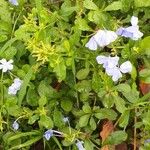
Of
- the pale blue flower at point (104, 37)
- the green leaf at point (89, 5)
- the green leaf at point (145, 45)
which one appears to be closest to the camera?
the pale blue flower at point (104, 37)

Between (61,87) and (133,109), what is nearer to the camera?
(133,109)

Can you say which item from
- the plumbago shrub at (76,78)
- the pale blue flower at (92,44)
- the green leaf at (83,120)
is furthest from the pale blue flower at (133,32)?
the green leaf at (83,120)

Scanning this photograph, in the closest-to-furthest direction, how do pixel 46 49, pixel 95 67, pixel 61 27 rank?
pixel 46 49, pixel 95 67, pixel 61 27

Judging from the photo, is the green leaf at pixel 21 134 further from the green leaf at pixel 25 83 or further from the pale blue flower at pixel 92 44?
the pale blue flower at pixel 92 44

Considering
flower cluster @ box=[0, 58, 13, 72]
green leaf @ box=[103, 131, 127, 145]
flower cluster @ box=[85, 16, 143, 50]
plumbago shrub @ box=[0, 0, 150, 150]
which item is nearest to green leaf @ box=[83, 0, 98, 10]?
plumbago shrub @ box=[0, 0, 150, 150]

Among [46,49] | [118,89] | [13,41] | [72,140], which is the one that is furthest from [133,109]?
[13,41]

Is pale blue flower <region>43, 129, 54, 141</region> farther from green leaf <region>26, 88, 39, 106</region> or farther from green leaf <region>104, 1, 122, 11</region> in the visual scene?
green leaf <region>104, 1, 122, 11</region>

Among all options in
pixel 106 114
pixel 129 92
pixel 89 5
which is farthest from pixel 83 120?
pixel 89 5

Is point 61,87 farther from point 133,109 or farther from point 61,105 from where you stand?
point 133,109
